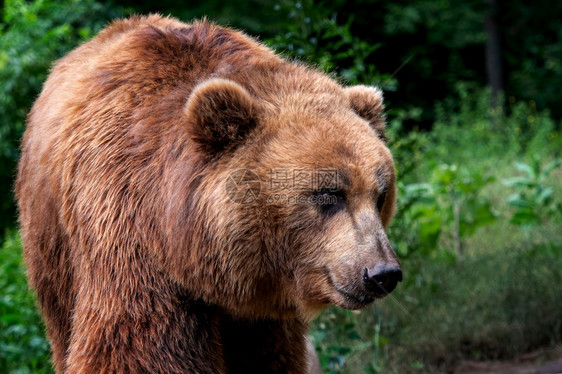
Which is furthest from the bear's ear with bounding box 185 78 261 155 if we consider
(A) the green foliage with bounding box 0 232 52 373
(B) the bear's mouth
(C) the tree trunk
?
(C) the tree trunk

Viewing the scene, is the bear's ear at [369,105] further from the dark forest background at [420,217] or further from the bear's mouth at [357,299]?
the bear's mouth at [357,299]

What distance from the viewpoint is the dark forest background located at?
225 inches

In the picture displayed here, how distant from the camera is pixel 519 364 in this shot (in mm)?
5793

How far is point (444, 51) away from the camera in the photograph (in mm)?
17156

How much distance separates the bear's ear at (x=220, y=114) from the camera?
318 centimetres

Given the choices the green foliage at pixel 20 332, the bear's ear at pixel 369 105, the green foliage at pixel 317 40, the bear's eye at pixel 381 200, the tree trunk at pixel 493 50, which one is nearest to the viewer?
the bear's eye at pixel 381 200

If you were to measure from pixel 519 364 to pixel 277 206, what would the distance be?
352cm

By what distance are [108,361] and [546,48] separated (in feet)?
48.7

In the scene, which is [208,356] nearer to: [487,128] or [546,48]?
[487,128]

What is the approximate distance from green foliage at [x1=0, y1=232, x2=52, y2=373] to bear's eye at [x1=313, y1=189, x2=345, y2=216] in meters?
2.95

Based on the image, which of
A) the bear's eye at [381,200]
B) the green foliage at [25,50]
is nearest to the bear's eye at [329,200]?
the bear's eye at [381,200]

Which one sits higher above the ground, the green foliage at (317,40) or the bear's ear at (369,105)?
the green foliage at (317,40)

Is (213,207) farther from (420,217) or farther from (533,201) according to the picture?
(533,201)

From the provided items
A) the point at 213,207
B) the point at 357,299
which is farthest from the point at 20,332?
the point at 357,299
